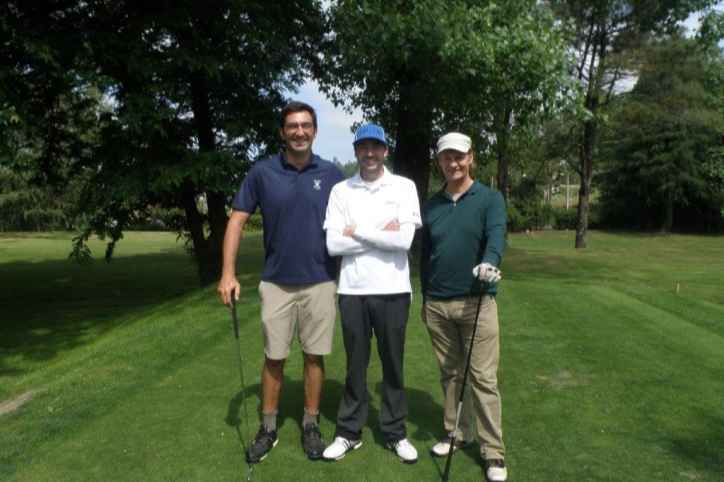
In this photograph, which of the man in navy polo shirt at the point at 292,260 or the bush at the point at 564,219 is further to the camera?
the bush at the point at 564,219

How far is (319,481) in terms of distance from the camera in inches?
148

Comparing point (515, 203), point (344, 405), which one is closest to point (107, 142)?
point (344, 405)

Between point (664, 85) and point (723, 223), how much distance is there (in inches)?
732

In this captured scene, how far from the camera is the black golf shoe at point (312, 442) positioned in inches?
161

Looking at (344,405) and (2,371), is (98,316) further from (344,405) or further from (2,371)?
(344,405)

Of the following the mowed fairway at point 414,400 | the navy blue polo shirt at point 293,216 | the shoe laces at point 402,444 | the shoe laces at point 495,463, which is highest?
the navy blue polo shirt at point 293,216

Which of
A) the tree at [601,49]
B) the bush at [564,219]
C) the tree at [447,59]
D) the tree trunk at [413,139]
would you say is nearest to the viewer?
the tree at [447,59]

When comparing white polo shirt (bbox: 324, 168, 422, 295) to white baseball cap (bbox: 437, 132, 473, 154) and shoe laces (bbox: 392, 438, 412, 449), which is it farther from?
shoe laces (bbox: 392, 438, 412, 449)

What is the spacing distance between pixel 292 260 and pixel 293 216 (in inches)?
10.9

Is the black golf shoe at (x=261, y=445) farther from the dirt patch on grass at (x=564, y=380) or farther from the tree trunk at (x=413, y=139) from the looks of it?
the tree trunk at (x=413, y=139)

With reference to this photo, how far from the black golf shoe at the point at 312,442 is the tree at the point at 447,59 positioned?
417 inches

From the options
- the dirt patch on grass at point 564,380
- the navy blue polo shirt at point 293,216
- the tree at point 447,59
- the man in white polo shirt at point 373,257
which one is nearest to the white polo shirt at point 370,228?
the man in white polo shirt at point 373,257

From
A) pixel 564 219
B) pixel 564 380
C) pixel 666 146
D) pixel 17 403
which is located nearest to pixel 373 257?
pixel 564 380

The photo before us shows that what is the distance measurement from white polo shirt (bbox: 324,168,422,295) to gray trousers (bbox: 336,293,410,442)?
0.09 metres
